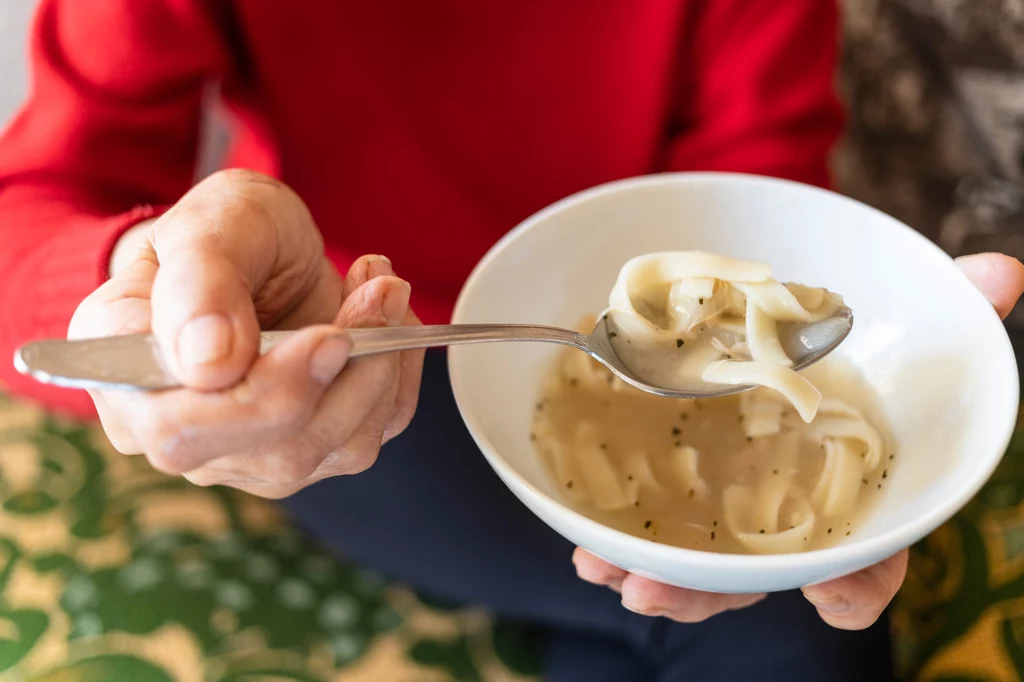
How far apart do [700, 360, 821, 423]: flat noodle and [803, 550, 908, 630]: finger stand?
136mm

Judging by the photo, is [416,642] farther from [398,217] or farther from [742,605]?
[398,217]

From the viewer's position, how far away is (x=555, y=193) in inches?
41.6

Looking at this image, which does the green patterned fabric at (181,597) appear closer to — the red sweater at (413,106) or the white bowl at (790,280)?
the red sweater at (413,106)

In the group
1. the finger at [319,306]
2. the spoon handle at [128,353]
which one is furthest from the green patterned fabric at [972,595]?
the finger at [319,306]

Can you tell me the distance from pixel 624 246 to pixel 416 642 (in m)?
0.49

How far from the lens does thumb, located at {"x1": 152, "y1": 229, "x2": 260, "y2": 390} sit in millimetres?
469

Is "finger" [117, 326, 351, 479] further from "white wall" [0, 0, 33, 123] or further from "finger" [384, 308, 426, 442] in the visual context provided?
"white wall" [0, 0, 33, 123]

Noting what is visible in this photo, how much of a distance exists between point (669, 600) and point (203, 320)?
17.1 inches

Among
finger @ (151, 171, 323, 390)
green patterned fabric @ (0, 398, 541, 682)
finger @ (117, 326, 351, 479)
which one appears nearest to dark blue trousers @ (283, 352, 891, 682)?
green patterned fabric @ (0, 398, 541, 682)

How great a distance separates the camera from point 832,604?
26.0 inches

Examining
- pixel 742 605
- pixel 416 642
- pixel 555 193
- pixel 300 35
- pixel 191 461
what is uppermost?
pixel 300 35

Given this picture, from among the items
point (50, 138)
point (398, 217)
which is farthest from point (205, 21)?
point (398, 217)

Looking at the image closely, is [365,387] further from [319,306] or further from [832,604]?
[832,604]

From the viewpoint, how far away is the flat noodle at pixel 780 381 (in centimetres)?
63
